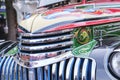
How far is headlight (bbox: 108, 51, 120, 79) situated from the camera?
332 centimetres

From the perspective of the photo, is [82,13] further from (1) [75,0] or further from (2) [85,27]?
(1) [75,0]

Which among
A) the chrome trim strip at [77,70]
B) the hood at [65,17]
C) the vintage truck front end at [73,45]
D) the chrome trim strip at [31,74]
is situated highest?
the hood at [65,17]

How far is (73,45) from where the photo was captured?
11.9ft

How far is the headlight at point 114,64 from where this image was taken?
332cm

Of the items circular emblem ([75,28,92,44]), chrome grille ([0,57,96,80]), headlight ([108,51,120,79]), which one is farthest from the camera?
circular emblem ([75,28,92,44])

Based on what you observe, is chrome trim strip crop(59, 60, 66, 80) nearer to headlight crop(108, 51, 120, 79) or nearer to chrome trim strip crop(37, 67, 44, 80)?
chrome trim strip crop(37, 67, 44, 80)

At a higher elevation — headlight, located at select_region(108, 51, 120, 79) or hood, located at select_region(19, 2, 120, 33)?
hood, located at select_region(19, 2, 120, 33)

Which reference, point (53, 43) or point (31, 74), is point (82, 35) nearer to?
point (53, 43)

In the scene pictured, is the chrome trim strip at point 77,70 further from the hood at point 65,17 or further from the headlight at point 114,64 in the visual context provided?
the hood at point 65,17

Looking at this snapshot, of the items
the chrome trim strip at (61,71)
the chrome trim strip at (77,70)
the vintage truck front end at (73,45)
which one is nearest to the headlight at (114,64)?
the vintage truck front end at (73,45)

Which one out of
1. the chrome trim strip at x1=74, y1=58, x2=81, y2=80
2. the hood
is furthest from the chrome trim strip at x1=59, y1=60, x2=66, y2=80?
the hood

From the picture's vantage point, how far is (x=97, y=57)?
3453 millimetres

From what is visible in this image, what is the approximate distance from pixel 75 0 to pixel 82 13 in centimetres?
70

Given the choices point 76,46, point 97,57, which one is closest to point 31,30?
point 76,46
